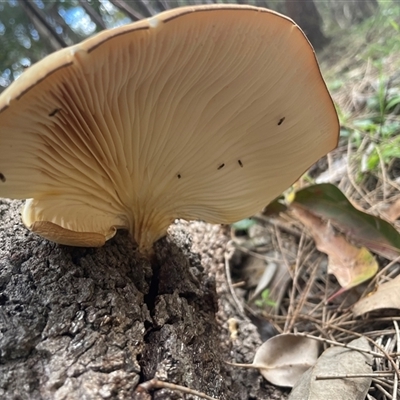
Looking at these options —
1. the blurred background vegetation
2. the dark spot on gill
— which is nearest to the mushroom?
the dark spot on gill

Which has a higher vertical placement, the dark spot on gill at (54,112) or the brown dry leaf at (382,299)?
the dark spot on gill at (54,112)

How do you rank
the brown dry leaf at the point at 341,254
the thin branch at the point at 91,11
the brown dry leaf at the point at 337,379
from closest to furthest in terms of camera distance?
the brown dry leaf at the point at 337,379 < the brown dry leaf at the point at 341,254 < the thin branch at the point at 91,11

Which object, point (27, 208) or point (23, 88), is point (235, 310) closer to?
point (27, 208)

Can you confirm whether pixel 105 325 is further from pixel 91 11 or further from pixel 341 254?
pixel 91 11

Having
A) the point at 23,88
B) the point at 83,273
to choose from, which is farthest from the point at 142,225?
the point at 23,88

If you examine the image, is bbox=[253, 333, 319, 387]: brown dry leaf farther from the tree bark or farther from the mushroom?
the mushroom

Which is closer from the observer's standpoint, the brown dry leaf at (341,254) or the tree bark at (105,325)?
the tree bark at (105,325)

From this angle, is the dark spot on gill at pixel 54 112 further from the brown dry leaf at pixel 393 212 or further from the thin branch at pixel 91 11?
the thin branch at pixel 91 11

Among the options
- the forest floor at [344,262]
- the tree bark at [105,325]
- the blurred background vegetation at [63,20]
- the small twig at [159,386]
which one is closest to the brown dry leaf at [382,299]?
the forest floor at [344,262]
